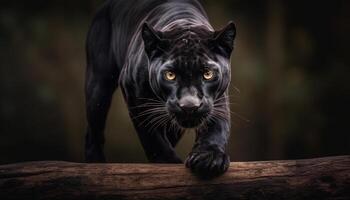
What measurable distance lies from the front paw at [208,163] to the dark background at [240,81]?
12.1 ft

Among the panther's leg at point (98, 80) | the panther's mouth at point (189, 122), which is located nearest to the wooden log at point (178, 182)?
the panther's mouth at point (189, 122)

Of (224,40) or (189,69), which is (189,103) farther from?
(224,40)

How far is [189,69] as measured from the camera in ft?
12.5

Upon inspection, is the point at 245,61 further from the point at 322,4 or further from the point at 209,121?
the point at 209,121

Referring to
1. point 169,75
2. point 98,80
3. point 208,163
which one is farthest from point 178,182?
point 98,80

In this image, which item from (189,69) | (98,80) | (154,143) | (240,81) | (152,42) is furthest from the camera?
(240,81)

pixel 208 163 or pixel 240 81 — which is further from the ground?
pixel 208 163

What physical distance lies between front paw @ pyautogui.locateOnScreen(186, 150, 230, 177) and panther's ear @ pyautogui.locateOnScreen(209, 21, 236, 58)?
0.59 meters

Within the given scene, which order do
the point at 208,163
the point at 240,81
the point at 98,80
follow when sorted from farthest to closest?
the point at 240,81 → the point at 98,80 → the point at 208,163

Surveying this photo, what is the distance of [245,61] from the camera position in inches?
291

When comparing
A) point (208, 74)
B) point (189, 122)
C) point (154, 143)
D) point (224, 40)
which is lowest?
point (154, 143)

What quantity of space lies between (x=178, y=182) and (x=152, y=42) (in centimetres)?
78

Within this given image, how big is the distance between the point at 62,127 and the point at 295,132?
2261mm

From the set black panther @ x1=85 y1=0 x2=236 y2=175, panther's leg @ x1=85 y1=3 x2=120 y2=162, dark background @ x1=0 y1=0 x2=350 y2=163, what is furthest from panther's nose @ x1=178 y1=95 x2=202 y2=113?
dark background @ x1=0 y1=0 x2=350 y2=163
